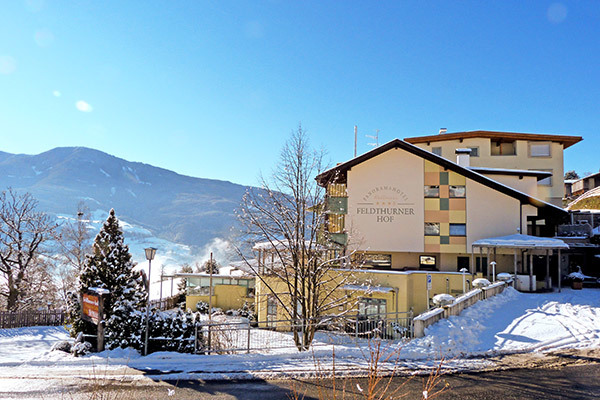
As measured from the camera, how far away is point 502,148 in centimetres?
3744

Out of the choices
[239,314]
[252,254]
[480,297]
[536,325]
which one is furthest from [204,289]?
[536,325]

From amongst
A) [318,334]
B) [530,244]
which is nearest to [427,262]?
[530,244]

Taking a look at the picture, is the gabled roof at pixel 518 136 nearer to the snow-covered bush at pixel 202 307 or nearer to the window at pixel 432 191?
the window at pixel 432 191

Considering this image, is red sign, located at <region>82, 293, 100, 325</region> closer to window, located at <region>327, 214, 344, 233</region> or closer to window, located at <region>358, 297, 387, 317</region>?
window, located at <region>358, 297, 387, 317</region>

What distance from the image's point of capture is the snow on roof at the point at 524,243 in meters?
21.3

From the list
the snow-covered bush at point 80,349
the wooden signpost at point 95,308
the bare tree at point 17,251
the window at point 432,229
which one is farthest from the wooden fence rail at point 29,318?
Answer: the window at point 432,229

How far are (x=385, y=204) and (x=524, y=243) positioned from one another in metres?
8.94

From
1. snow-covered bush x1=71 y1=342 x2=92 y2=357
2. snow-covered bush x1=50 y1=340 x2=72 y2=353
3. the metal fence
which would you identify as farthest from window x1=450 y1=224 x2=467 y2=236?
snow-covered bush x1=50 y1=340 x2=72 y2=353

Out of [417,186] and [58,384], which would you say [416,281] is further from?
[58,384]

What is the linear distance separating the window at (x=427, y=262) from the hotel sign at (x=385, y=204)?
335 cm

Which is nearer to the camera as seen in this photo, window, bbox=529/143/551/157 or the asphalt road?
the asphalt road

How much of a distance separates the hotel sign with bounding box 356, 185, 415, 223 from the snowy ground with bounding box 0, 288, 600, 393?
471 inches

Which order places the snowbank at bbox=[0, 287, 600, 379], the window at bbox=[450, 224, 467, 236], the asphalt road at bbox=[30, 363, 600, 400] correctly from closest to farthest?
the asphalt road at bbox=[30, 363, 600, 400]
the snowbank at bbox=[0, 287, 600, 379]
the window at bbox=[450, 224, 467, 236]

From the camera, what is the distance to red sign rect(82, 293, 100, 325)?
13852 millimetres
